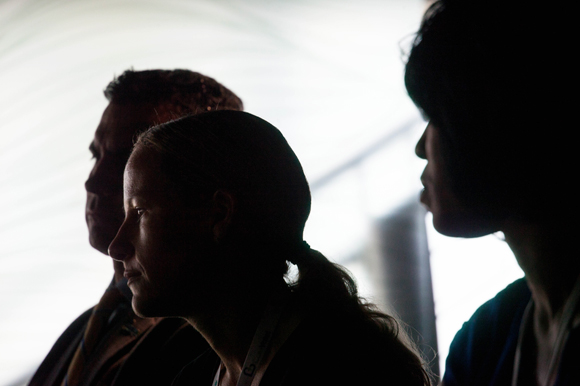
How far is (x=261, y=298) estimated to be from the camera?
33.1 inches

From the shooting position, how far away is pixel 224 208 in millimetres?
835

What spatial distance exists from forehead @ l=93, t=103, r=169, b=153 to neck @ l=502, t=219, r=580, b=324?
83 cm

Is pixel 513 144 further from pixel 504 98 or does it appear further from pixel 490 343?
pixel 490 343

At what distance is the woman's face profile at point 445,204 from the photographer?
578 millimetres

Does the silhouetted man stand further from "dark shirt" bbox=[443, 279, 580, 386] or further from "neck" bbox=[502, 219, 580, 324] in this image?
Answer: "neck" bbox=[502, 219, 580, 324]

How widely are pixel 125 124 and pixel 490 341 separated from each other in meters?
0.88

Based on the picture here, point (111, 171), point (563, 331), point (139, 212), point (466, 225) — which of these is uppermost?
point (111, 171)

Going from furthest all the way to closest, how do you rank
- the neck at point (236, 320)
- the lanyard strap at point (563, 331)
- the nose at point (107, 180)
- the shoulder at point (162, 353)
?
the nose at point (107, 180), the shoulder at point (162, 353), the neck at point (236, 320), the lanyard strap at point (563, 331)

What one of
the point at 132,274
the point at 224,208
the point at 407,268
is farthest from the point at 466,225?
the point at 407,268

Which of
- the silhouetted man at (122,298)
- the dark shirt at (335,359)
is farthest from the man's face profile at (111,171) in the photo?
the dark shirt at (335,359)

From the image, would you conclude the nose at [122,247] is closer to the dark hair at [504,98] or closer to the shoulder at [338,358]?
the shoulder at [338,358]

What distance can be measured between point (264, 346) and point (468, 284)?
3.49 feet

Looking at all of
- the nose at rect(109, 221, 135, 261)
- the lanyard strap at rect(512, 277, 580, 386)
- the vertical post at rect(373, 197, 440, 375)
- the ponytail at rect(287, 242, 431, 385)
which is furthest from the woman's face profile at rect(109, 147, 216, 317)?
the vertical post at rect(373, 197, 440, 375)

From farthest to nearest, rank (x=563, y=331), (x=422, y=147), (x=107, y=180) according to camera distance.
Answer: (x=107, y=180) < (x=422, y=147) < (x=563, y=331)
